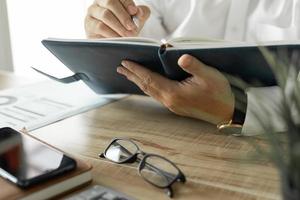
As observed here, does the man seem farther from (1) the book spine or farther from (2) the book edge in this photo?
(2) the book edge

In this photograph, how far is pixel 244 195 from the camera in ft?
1.90

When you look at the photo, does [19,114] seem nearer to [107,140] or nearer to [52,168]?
[107,140]

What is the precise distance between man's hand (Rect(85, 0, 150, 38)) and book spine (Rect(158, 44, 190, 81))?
22 cm

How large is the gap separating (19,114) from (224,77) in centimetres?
41

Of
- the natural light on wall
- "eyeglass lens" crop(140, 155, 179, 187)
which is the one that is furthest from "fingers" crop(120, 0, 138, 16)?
the natural light on wall

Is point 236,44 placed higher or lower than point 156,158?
higher

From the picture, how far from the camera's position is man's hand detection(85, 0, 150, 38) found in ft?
3.21

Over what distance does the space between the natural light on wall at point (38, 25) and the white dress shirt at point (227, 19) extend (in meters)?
0.79

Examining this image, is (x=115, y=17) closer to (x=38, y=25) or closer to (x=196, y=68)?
(x=196, y=68)

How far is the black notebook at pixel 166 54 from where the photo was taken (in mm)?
711

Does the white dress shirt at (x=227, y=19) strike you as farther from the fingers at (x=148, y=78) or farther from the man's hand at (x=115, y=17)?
the fingers at (x=148, y=78)

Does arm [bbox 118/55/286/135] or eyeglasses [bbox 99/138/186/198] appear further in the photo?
arm [bbox 118/55/286/135]

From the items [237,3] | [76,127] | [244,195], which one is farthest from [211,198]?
[237,3]

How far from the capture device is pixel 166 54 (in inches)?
28.6
